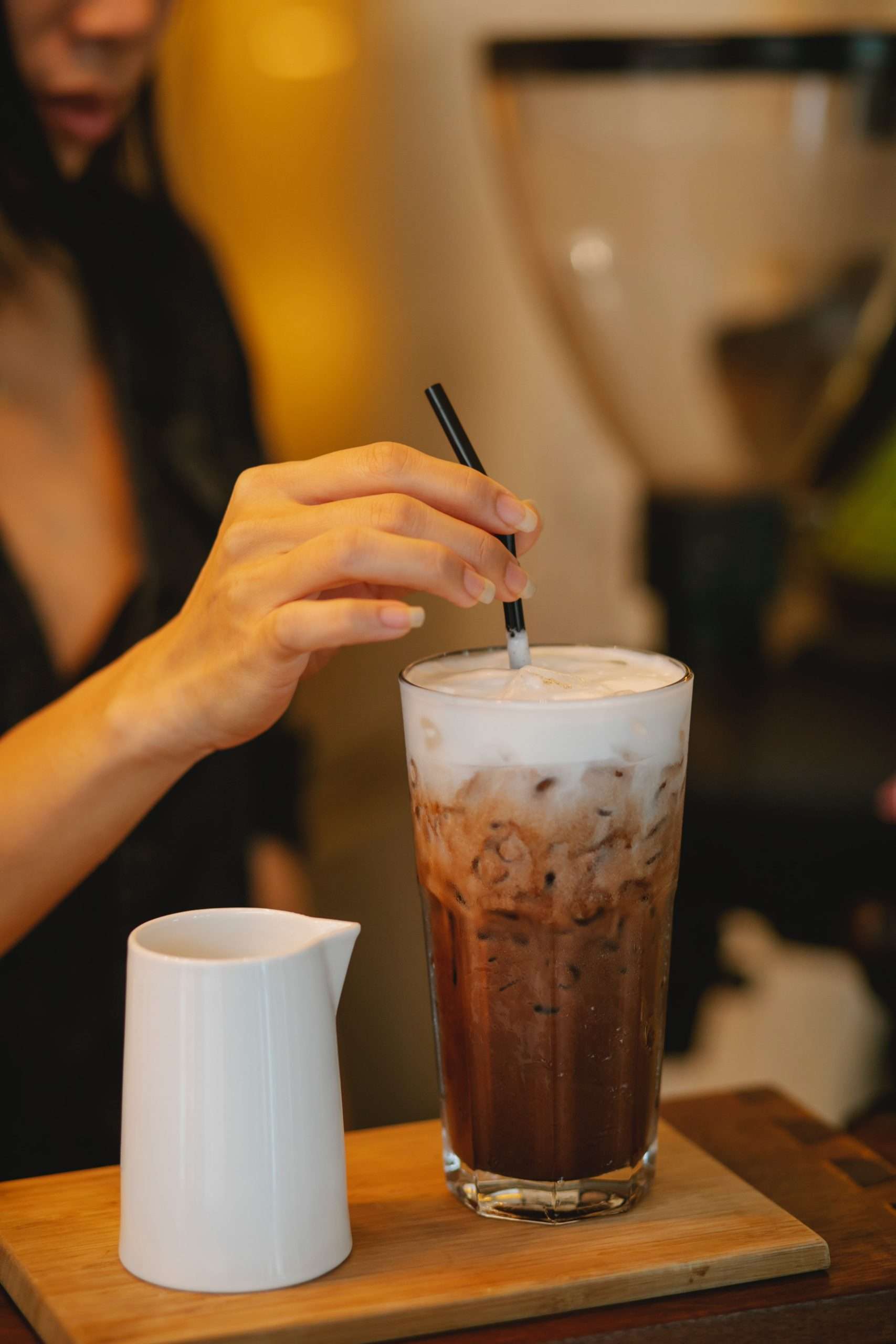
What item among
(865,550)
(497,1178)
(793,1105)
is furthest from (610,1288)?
(865,550)

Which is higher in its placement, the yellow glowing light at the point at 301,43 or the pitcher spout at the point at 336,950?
the yellow glowing light at the point at 301,43

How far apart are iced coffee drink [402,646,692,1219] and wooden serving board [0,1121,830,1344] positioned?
0.03 m

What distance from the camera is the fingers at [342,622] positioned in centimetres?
67

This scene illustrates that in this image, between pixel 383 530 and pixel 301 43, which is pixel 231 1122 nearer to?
pixel 383 530

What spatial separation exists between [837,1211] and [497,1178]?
0.18 metres

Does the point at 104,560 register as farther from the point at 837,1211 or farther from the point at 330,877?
the point at 837,1211

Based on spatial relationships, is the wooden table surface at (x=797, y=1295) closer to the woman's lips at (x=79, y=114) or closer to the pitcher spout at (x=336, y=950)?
the pitcher spout at (x=336, y=950)

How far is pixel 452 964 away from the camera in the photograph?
724 millimetres

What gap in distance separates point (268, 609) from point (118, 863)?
65 cm

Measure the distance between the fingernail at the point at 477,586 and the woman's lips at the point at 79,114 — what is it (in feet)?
2.59

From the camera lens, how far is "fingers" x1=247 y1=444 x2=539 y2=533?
0.72 metres

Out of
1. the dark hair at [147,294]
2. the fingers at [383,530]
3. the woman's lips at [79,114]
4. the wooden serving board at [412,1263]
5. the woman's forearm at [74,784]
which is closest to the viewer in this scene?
the wooden serving board at [412,1263]

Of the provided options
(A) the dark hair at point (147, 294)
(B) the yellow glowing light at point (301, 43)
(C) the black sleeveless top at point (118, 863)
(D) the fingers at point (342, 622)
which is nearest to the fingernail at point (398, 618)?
(D) the fingers at point (342, 622)

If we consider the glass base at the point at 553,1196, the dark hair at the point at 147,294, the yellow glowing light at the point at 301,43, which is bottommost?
the glass base at the point at 553,1196
